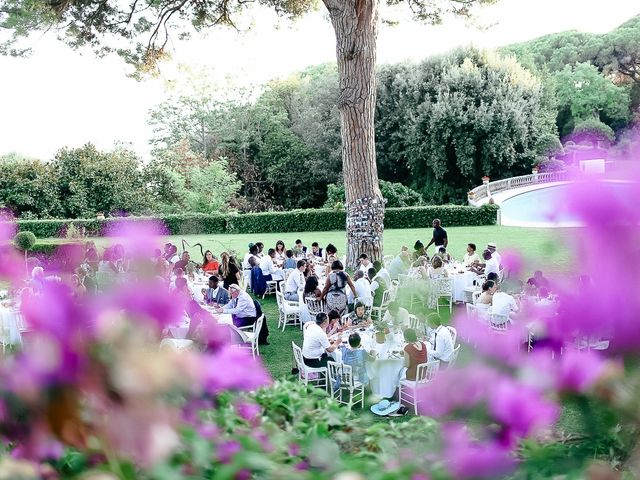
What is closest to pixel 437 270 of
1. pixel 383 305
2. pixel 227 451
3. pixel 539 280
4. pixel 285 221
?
pixel 383 305

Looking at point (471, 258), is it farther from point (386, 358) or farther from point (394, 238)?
point (394, 238)

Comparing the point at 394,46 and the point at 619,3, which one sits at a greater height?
the point at 619,3

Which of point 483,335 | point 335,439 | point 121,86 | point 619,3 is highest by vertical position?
point 619,3

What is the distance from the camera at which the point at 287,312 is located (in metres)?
11.5

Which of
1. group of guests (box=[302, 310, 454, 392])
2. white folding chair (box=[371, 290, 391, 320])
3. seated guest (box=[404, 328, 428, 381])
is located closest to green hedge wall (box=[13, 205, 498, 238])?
white folding chair (box=[371, 290, 391, 320])

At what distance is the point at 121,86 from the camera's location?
1868 inches

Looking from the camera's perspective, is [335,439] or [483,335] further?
[335,439]

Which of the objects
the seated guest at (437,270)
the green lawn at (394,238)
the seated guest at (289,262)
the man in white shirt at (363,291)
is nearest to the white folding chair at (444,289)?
the seated guest at (437,270)

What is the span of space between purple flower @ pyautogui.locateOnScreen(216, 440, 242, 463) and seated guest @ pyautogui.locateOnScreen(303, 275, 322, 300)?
8.89m

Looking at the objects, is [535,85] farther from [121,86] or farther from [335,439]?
[335,439]

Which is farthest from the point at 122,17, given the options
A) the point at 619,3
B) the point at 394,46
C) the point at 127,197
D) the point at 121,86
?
the point at 619,3

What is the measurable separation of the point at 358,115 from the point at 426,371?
8078 millimetres

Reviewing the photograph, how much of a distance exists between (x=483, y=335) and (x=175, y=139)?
51.4 metres

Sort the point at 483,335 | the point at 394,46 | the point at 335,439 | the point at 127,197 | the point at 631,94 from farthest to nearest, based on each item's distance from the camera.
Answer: the point at 631,94, the point at 394,46, the point at 127,197, the point at 335,439, the point at 483,335
